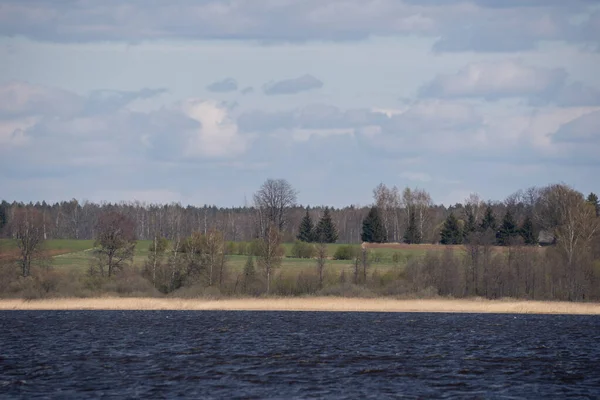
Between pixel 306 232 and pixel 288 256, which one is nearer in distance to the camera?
pixel 288 256

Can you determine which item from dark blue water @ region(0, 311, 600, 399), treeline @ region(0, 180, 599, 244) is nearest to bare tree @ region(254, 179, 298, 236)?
treeline @ region(0, 180, 599, 244)

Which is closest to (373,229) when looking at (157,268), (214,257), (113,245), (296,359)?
(214,257)

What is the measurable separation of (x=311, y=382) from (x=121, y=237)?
58.0 meters

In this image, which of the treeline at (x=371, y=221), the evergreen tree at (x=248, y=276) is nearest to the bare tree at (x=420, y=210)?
the treeline at (x=371, y=221)

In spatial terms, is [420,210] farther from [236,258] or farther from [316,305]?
[316,305]

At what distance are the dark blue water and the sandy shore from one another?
8.29 m

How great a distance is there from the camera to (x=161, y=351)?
38.9 metres

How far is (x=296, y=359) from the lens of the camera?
36031mm

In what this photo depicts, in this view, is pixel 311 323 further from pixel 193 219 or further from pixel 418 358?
pixel 193 219

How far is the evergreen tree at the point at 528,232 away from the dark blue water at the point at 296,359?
1774 inches

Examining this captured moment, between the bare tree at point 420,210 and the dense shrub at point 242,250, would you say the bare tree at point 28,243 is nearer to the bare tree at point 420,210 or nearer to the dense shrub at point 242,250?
the dense shrub at point 242,250

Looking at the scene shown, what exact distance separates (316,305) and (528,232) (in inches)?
1841

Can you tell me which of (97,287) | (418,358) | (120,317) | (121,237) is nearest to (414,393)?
(418,358)

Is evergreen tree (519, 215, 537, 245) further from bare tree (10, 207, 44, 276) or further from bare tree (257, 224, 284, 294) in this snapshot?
bare tree (10, 207, 44, 276)
